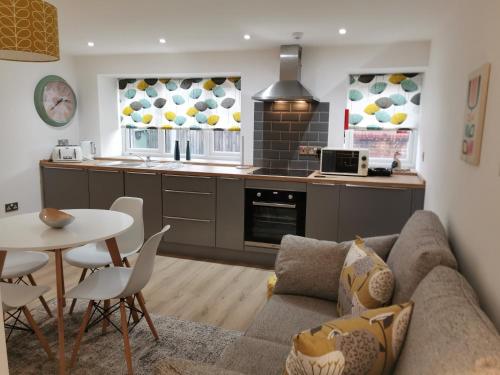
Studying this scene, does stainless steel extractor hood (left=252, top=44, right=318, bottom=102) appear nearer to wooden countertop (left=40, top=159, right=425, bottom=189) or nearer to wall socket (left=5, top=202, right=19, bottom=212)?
wooden countertop (left=40, top=159, right=425, bottom=189)

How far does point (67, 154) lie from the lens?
4777mm

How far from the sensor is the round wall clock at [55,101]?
4648mm

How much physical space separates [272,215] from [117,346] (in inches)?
77.3

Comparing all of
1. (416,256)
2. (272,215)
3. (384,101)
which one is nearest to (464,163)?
(416,256)

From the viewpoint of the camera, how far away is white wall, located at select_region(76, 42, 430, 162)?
13.4ft

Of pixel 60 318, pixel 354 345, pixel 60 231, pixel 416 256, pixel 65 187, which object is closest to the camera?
pixel 354 345

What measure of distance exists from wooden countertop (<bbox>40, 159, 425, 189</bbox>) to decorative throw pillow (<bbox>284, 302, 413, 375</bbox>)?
7.82ft

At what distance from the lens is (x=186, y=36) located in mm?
3918

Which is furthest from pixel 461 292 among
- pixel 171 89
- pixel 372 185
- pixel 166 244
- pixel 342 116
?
pixel 171 89

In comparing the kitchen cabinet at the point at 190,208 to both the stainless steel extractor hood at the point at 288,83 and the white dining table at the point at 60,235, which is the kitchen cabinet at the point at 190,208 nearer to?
the stainless steel extractor hood at the point at 288,83

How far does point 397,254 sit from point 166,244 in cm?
299

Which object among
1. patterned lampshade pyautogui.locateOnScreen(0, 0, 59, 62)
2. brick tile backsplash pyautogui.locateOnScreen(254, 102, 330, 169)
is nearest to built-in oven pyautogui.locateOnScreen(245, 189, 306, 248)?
brick tile backsplash pyautogui.locateOnScreen(254, 102, 330, 169)

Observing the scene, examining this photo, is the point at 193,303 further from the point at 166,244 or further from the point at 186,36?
the point at 186,36

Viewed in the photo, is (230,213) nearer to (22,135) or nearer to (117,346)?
(117,346)
